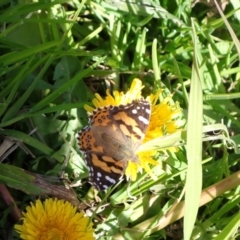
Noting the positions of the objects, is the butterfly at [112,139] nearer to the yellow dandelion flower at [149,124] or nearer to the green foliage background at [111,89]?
the yellow dandelion flower at [149,124]

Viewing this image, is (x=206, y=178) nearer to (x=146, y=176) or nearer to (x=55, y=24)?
(x=146, y=176)

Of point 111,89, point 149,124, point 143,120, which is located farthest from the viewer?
point 111,89

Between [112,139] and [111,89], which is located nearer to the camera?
[112,139]

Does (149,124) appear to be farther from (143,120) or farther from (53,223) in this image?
(53,223)

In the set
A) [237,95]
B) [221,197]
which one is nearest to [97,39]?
[237,95]

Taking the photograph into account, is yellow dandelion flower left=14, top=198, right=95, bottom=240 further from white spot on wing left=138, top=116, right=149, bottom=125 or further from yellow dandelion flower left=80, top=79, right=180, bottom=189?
white spot on wing left=138, top=116, right=149, bottom=125

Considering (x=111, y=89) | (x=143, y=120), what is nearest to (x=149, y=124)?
(x=143, y=120)
